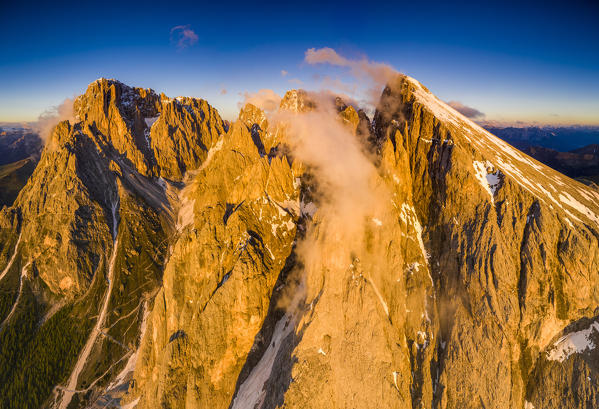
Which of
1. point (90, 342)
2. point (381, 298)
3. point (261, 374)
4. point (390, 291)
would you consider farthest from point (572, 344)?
point (90, 342)

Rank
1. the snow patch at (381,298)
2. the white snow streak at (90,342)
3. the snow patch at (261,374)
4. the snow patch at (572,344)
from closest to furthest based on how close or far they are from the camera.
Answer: the snow patch at (572,344) → the snow patch at (381,298) → the snow patch at (261,374) → the white snow streak at (90,342)

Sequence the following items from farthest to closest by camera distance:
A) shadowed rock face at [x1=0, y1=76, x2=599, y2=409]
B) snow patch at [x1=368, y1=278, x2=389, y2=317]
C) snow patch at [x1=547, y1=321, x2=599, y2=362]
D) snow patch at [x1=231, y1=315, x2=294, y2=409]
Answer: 1. snow patch at [x1=231, y1=315, x2=294, y2=409]
2. snow patch at [x1=368, y1=278, x2=389, y2=317]
3. shadowed rock face at [x1=0, y1=76, x2=599, y2=409]
4. snow patch at [x1=547, y1=321, x2=599, y2=362]

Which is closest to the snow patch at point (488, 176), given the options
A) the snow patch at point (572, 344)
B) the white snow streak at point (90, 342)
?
the snow patch at point (572, 344)

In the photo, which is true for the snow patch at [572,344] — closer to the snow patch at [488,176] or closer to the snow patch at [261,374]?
the snow patch at [488,176]

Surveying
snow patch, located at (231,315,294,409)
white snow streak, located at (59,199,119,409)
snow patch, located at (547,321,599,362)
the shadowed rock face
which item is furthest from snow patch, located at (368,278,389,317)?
white snow streak, located at (59,199,119,409)

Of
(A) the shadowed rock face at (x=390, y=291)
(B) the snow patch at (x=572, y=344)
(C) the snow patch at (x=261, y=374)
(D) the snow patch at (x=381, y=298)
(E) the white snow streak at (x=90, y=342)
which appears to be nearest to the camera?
(B) the snow patch at (x=572, y=344)

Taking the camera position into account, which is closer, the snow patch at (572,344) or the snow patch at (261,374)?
the snow patch at (572,344)

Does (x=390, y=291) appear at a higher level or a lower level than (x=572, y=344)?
higher

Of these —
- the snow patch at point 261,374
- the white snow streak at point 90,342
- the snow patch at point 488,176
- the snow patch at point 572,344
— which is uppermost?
the snow patch at point 488,176

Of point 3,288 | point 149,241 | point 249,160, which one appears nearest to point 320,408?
point 249,160

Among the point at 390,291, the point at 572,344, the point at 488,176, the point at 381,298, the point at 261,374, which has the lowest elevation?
the point at 261,374

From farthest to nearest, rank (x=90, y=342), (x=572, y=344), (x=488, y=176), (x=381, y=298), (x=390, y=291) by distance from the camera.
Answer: (x=90, y=342), (x=488, y=176), (x=390, y=291), (x=381, y=298), (x=572, y=344)

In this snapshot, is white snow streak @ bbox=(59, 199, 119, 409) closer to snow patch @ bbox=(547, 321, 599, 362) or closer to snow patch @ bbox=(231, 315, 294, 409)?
snow patch @ bbox=(231, 315, 294, 409)

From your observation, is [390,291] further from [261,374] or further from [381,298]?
[261,374]
